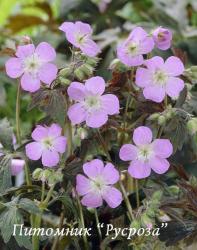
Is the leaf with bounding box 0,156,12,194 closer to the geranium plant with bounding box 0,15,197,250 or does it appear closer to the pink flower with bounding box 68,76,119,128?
the geranium plant with bounding box 0,15,197,250

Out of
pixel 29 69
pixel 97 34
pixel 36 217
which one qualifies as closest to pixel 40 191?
pixel 36 217

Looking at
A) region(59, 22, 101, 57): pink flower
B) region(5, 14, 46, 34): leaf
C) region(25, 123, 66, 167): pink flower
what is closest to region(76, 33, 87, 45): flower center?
region(59, 22, 101, 57): pink flower

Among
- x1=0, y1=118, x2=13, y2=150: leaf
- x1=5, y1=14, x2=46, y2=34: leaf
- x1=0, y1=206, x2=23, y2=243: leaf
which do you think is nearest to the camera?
x1=0, y1=206, x2=23, y2=243: leaf

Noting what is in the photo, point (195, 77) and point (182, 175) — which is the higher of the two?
point (195, 77)

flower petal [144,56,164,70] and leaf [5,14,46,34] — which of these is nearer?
flower petal [144,56,164,70]

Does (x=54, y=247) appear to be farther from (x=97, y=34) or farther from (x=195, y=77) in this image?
(x=97, y=34)

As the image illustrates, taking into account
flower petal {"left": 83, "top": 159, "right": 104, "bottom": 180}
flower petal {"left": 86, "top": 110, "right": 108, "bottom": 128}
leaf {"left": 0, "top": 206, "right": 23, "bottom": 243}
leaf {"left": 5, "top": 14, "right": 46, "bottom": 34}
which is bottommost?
leaf {"left": 5, "top": 14, "right": 46, "bottom": 34}
